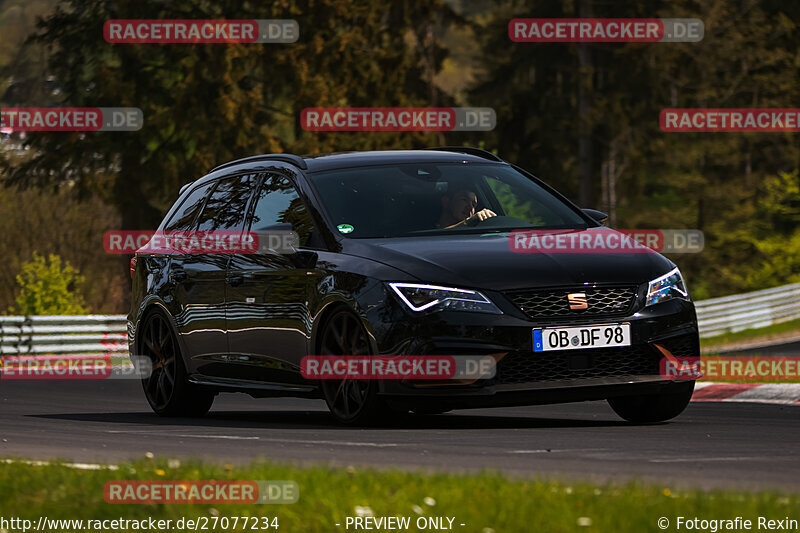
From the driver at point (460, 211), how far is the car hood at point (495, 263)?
397mm

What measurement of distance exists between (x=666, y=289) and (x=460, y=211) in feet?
5.06

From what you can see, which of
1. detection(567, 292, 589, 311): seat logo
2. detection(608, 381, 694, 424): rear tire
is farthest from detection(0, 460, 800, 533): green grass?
detection(608, 381, 694, 424): rear tire

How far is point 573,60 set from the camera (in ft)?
202

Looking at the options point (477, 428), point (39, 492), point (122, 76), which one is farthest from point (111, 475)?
point (122, 76)

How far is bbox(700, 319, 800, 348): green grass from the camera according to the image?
40688 millimetres

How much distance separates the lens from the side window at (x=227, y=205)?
11859 mm

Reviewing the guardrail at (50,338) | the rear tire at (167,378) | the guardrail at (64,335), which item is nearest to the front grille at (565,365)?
the rear tire at (167,378)

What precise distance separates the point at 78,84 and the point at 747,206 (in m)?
29.6

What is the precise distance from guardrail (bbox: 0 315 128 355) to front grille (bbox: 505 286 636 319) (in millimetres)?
22665

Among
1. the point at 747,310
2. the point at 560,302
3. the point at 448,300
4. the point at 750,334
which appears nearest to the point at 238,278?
the point at 448,300

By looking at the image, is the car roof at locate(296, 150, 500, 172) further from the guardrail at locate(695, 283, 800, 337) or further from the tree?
the guardrail at locate(695, 283, 800, 337)

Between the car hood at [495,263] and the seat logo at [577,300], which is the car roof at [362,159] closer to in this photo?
the car hood at [495,263]

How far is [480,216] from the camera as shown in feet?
36.4

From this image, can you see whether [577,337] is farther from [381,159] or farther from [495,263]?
[381,159]
